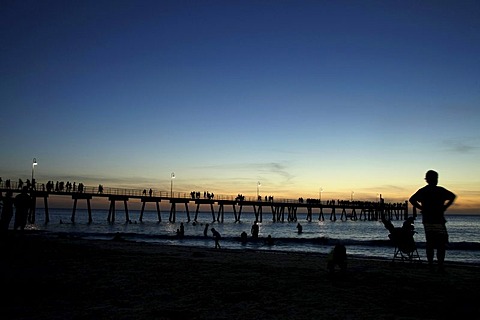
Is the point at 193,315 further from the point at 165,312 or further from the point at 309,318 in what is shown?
the point at 309,318

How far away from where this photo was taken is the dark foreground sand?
418cm

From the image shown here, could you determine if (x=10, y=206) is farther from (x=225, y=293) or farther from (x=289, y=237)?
(x=289, y=237)

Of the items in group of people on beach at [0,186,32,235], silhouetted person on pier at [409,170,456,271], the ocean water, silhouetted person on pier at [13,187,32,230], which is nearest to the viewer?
silhouetted person on pier at [409,170,456,271]

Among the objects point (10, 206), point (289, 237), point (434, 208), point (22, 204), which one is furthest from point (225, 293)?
point (289, 237)

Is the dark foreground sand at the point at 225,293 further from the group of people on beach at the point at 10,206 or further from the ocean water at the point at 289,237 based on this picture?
the ocean water at the point at 289,237

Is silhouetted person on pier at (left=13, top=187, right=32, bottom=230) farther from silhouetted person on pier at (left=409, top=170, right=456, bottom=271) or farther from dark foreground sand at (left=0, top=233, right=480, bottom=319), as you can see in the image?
silhouetted person on pier at (left=409, top=170, right=456, bottom=271)

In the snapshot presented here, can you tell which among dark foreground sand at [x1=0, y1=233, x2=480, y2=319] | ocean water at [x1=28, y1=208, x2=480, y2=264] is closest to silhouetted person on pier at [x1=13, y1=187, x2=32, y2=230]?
dark foreground sand at [x1=0, y1=233, x2=480, y2=319]

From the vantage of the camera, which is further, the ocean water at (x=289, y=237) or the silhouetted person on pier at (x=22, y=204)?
the ocean water at (x=289, y=237)

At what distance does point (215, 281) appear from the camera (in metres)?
6.46

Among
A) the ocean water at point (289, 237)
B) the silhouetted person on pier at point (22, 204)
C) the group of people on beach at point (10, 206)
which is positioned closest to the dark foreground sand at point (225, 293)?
the group of people on beach at point (10, 206)

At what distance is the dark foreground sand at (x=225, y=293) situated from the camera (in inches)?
165

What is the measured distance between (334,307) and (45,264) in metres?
6.35

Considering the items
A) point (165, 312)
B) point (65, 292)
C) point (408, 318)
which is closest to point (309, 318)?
point (408, 318)

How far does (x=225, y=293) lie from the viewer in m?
5.38
